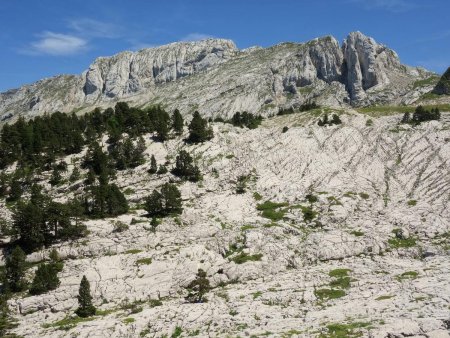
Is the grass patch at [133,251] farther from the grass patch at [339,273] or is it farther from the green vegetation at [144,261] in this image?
the grass patch at [339,273]

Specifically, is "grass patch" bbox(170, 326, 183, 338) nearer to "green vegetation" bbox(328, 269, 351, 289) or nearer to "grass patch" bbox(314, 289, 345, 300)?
"grass patch" bbox(314, 289, 345, 300)

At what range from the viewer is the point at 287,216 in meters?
84.2

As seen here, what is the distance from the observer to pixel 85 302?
5975 cm

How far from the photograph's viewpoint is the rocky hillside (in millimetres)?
50750

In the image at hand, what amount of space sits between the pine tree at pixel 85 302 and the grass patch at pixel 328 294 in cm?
3087

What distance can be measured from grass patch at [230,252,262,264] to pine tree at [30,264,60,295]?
2759 cm

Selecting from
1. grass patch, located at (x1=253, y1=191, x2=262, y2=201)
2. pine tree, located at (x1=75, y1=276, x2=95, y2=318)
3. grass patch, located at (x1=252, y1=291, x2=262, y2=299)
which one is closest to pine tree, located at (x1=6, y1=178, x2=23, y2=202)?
pine tree, located at (x1=75, y1=276, x2=95, y2=318)

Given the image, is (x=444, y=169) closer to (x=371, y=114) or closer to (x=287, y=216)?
(x=287, y=216)

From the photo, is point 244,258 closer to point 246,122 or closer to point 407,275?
point 407,275

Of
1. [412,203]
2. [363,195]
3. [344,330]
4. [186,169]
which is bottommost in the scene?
[344,330]

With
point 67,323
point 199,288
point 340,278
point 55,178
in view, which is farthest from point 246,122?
point 67,323

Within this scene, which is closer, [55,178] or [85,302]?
[85,302]

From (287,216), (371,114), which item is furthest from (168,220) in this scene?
(371,114)

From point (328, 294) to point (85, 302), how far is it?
33145 millimetres
